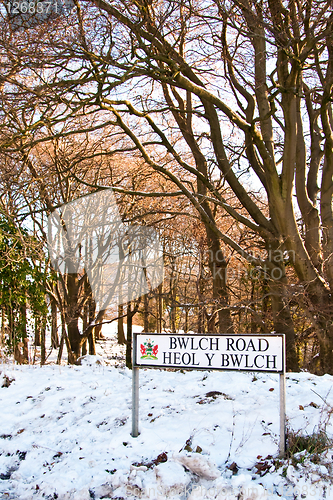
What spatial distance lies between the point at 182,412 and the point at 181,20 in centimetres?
659

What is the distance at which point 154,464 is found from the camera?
10.5ft

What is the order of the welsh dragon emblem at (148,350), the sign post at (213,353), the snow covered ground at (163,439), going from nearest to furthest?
the snow covered ground at (163,439)
the sign post at (213,353)
the welsh dragon emblem at (148,350)

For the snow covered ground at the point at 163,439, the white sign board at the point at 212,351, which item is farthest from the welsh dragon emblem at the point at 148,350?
the snow covered ground at the point at 163,439

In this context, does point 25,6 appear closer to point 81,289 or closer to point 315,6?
point 315,6

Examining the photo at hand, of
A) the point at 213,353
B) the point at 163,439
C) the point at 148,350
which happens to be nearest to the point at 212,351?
the point at 213,353

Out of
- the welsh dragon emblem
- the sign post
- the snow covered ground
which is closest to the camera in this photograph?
the snow covered ground

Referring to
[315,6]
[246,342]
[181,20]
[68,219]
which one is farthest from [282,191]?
[68,219]

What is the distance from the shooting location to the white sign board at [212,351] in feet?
11.0

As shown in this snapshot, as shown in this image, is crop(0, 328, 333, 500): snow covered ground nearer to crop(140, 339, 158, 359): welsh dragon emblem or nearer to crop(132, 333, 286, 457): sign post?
crop(132, 333, 286, 457): sign post

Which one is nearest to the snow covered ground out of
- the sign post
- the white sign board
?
the sign post

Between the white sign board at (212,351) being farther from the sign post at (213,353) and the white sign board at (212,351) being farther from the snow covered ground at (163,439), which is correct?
the snow covered ground at (163,439)

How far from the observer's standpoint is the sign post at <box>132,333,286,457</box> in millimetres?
3314

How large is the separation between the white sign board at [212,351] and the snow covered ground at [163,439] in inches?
25.5

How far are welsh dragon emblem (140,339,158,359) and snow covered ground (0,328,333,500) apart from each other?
2.36 feet
